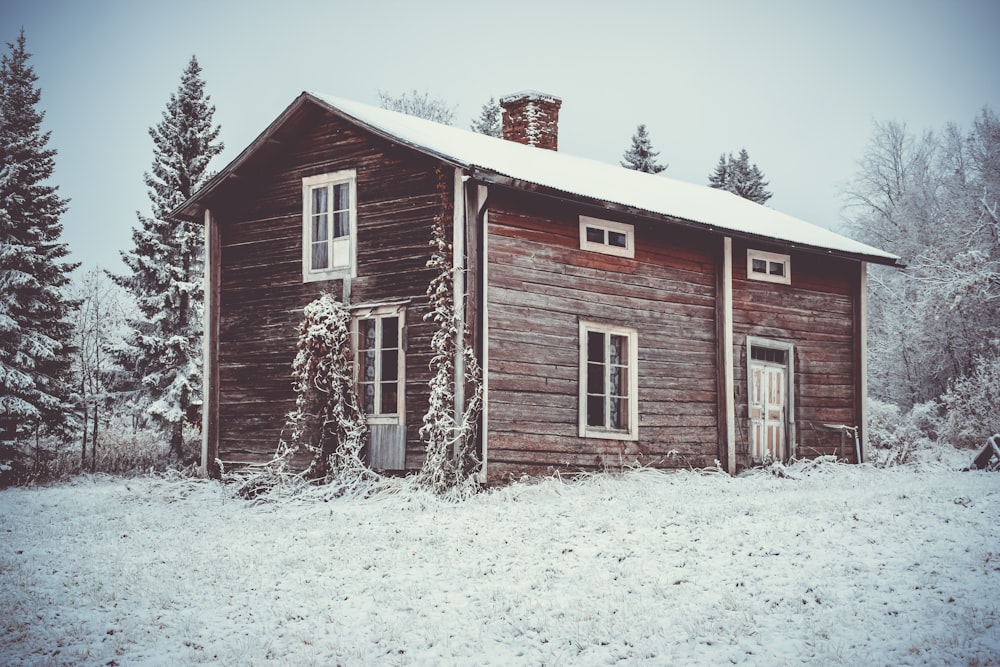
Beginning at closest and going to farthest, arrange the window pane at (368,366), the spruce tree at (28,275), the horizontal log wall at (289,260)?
the horizontal log wall at (289,260) → the window pane at (368,366) → the spruce tree at (28,275)

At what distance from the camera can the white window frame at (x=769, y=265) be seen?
18266 mm

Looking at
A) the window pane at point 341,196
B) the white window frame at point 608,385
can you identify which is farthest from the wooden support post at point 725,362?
the window pane at point 341,196

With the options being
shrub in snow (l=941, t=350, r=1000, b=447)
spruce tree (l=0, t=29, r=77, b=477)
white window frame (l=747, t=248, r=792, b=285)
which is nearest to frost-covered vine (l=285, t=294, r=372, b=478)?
white window frame (l=747, t=248, r=792, b=285)

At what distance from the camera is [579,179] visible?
16844mm

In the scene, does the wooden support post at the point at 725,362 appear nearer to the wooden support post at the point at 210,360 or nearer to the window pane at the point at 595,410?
the window pane at the point at 595,410

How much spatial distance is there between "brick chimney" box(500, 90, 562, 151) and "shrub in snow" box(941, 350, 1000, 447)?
12285 millimetres

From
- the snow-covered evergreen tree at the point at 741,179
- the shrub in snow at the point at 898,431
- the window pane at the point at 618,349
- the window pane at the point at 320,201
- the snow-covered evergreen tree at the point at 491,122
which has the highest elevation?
the snow-covered evergreen tree at the point at 491,122

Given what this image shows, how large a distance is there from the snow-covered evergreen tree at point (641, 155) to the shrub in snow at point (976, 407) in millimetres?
15848

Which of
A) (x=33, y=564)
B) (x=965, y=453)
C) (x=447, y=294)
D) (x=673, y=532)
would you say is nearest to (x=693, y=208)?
(x=447, y=294)

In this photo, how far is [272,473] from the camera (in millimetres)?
15523

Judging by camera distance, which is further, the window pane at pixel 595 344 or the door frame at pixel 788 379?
the door frame at pixel 788 379

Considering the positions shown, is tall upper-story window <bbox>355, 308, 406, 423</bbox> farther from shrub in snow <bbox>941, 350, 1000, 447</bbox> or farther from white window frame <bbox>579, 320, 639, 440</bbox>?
shrub in snow <bbox>941, 350, 1000, 447</bbox>

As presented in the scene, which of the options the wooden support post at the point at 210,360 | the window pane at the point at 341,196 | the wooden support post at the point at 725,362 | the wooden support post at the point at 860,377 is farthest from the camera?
the wooden support post at the point at 860,377

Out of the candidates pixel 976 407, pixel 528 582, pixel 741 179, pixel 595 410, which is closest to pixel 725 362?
pixel 595 410
